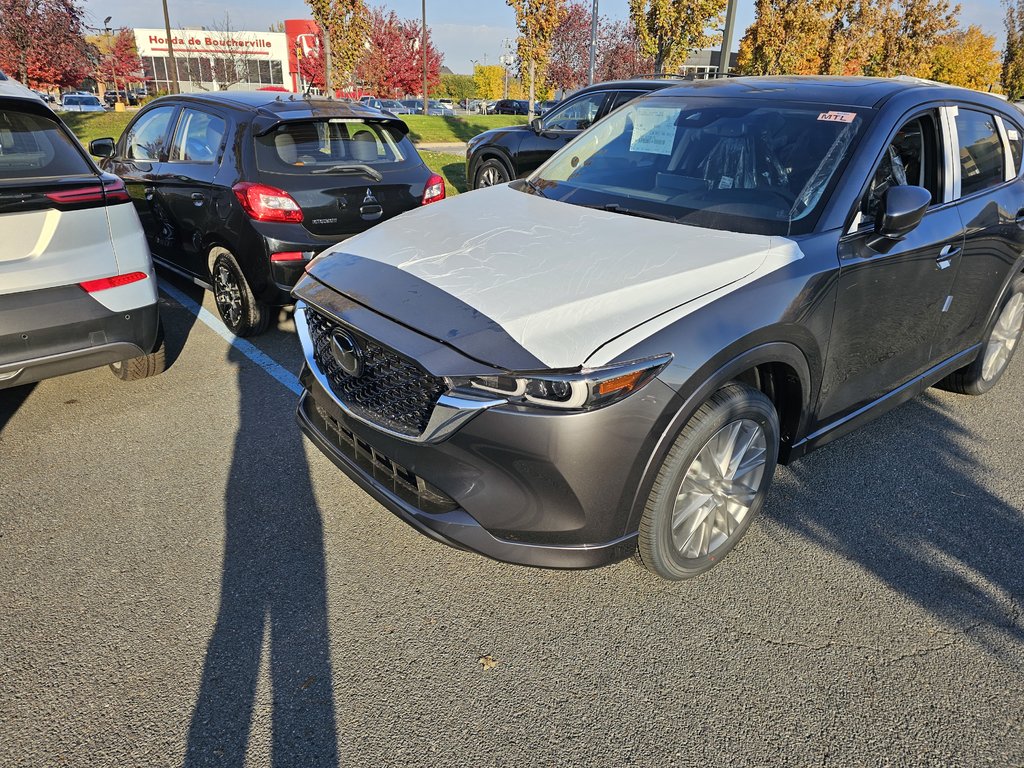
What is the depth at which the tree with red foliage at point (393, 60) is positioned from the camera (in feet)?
150

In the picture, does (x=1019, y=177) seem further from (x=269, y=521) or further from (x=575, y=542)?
(x=269, y=521)

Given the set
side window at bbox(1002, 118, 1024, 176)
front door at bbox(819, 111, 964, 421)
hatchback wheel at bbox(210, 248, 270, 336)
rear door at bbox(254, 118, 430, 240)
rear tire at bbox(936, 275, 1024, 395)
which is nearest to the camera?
front door at bbox(819, 111, 964, 421)

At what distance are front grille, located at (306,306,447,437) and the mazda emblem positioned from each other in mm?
18

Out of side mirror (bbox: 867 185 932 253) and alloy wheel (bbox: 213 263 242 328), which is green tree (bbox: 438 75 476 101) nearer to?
alloy wheel (bbox: 213 263 242 328)

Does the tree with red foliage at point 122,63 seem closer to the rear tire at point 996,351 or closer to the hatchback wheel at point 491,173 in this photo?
the hatchback wheel at point 491,173

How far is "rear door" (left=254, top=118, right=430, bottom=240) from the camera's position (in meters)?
5.06

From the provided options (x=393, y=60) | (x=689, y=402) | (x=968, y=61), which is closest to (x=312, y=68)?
(x=393, y=60)

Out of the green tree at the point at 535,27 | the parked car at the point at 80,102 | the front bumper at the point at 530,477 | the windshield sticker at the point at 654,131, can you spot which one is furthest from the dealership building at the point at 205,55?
the front bumper at the point at 530,477

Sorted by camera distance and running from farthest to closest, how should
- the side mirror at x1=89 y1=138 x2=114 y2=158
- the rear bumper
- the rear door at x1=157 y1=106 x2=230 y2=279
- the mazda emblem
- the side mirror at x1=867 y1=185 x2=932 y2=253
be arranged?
the side mirror at x1=89 y1=138 x2=114 y2=158 < the rear door at x1=157 y1=106 x2=230 y2=279 < the rear bumper < the side mirror at x1=867 y1=185 x2=932 y2=253 < the mazda emblem

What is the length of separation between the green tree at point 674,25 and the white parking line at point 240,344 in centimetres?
1594

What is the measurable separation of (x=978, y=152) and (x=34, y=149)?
495cm

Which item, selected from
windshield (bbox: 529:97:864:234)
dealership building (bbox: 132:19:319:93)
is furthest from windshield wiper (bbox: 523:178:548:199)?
dealership building (bbox: 132:19:319:93)

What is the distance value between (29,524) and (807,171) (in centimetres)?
369

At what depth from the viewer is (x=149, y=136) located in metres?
6.30
